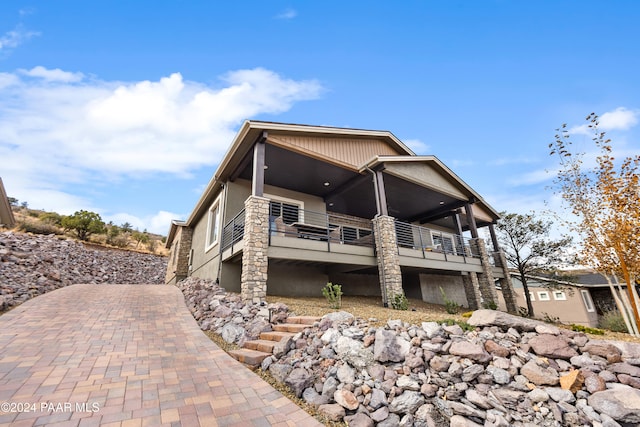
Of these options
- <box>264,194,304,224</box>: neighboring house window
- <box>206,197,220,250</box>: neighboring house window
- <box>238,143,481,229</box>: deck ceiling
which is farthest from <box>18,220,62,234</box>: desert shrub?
<box>264,194,304,224</box>: neighboring house window

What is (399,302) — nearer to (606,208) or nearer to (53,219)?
(606,208)

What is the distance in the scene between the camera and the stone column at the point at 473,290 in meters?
12.5

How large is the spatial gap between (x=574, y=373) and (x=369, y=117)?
14.1 metres

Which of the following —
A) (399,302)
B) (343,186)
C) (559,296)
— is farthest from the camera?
(559,296)

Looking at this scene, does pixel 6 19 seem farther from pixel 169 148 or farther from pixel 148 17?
pixel 169 148

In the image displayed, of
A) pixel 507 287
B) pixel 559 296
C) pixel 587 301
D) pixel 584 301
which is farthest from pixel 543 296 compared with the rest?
pixel 507 287

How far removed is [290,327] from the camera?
522cm

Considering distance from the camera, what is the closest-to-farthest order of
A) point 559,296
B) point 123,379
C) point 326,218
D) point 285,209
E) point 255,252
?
1. point 123,379
2. point 255,252
3. point 326,218
4. point 285,209
5. point 559,296

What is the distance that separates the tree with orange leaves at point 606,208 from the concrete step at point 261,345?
7.67m

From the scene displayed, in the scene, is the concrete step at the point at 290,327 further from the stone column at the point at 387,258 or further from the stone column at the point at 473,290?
the stone column at the point at 473,290

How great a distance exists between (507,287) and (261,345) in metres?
14.7

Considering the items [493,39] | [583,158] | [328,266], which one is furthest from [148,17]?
[583,158]

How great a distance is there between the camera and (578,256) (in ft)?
23.1

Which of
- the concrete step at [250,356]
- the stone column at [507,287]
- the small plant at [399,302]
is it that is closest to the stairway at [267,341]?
the concrete step at [250,356]
